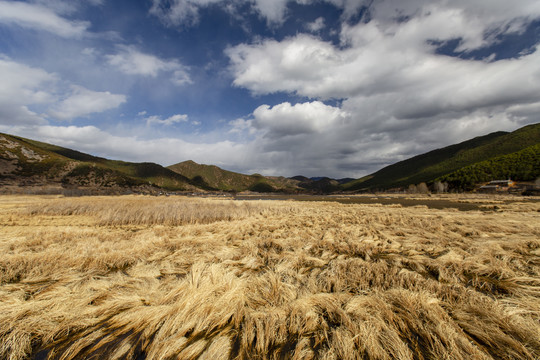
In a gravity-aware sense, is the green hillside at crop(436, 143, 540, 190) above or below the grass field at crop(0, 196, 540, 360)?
above

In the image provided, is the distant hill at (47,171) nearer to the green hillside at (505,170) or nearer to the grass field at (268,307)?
the grass field at (268,307)

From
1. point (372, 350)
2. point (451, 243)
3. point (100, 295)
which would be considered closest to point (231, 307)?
point (372, 350)

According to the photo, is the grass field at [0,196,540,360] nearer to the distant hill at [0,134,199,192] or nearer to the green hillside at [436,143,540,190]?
the distant hill at [0,134,199,192]

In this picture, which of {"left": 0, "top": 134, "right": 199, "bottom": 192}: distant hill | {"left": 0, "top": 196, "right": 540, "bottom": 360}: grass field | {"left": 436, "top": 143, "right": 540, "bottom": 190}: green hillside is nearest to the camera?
{"left": 0, "top": 196, "right": 540, "bottom": 360}: grass field

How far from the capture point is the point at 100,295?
469 centimetres

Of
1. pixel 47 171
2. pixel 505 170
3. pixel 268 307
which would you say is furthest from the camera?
pixel 47 171

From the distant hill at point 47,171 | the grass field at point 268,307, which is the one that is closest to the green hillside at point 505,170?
the grass field at point 268,307

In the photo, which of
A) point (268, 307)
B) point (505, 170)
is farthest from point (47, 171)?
point (505, 170)

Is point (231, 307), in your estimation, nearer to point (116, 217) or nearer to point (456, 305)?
point (456, 305)

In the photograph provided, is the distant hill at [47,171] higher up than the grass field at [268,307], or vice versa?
the distant hill at [47,171]

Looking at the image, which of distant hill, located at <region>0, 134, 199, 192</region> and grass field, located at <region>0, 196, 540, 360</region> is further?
distant hill, located at <region>0, 134, 199, 192</region>

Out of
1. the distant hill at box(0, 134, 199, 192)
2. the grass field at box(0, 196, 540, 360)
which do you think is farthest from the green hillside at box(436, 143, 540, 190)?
the distant hill at box(0, 134, 199, 192)

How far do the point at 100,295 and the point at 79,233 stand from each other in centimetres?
910

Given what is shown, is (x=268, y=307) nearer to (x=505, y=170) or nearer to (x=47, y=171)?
(x=505, y=170)
